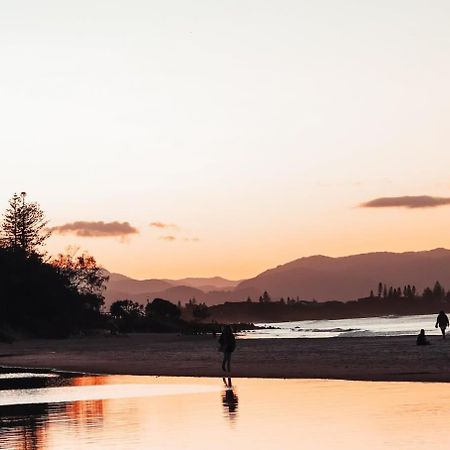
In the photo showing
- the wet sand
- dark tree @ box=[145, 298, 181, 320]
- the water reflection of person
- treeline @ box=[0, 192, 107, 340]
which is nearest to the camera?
the water reflection of person

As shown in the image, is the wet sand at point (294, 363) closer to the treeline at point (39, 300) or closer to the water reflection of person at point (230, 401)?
the water reflection of person at point (230, 401)

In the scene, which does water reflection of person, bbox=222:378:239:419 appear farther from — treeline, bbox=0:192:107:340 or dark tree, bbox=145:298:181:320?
dark tree, bbox=145:298:181:320

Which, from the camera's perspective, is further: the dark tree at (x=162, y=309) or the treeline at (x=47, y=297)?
the dark tree at (x=162, y=309)

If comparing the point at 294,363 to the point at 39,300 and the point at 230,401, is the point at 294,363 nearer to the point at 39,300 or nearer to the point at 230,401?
the point at 230,401

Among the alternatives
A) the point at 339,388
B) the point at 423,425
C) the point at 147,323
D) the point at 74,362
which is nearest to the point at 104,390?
the point at 339,388

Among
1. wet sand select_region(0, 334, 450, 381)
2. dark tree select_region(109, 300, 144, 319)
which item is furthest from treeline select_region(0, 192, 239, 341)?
wet sand select_region(0, 334, 450, 381)

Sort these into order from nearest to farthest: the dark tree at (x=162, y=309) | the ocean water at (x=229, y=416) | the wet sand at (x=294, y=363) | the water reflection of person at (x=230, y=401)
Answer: the ocean water at (x=229, y=416) → the water reflection of person at (x=230, y=401) → the wet sand at (x=294, y=363) → the dark tree at (x=162, y=309)

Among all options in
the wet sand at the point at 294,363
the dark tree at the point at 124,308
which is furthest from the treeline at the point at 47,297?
the wet sand at the point at 294,363

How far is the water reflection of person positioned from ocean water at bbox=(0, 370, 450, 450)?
0.09 ft

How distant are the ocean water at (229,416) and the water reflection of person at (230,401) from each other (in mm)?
29

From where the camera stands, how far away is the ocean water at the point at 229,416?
64.3ft

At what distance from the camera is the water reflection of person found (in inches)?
998

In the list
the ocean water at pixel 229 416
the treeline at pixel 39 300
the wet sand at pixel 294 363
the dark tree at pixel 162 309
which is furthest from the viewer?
the dark tree at pixel 162 309

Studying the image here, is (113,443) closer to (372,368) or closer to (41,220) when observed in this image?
(372,368)
